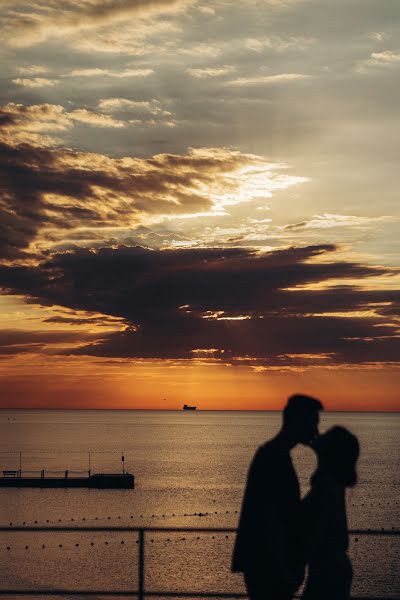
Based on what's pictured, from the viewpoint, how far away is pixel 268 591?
518 centimetres

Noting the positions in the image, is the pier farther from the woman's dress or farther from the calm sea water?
the woman's dress

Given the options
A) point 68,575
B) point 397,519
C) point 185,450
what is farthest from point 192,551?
point 185,450

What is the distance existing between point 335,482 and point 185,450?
631ft

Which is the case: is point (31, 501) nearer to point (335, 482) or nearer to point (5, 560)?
point (5, 560)

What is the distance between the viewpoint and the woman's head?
5.20 meters

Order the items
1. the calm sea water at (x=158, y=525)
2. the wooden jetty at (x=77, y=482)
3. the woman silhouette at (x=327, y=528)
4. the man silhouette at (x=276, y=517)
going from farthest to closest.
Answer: the wooden jetty at (x=77, y=482), the calm sea water at (x=158, y=525), the woman silhouette at (x=327, y=528), the man silhouette at (x=276, y=517)

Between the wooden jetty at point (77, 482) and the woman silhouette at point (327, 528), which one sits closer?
the woman silhouette at point (327, 528)

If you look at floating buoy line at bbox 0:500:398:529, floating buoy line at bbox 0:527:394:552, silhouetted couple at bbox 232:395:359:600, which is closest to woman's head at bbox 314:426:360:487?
silhouetted couple at bbox 232:395:359:600

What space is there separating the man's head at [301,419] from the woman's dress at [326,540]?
0.29m

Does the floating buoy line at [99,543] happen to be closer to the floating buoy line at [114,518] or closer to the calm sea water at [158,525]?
the calm sea water at [158,525]

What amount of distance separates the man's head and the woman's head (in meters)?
0.09

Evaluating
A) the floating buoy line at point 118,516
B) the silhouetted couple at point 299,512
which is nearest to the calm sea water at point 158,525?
the floating buoy line at point 118,516

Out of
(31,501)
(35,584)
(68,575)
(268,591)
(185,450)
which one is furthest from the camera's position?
(185,450)

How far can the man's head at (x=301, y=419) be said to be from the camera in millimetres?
5277
